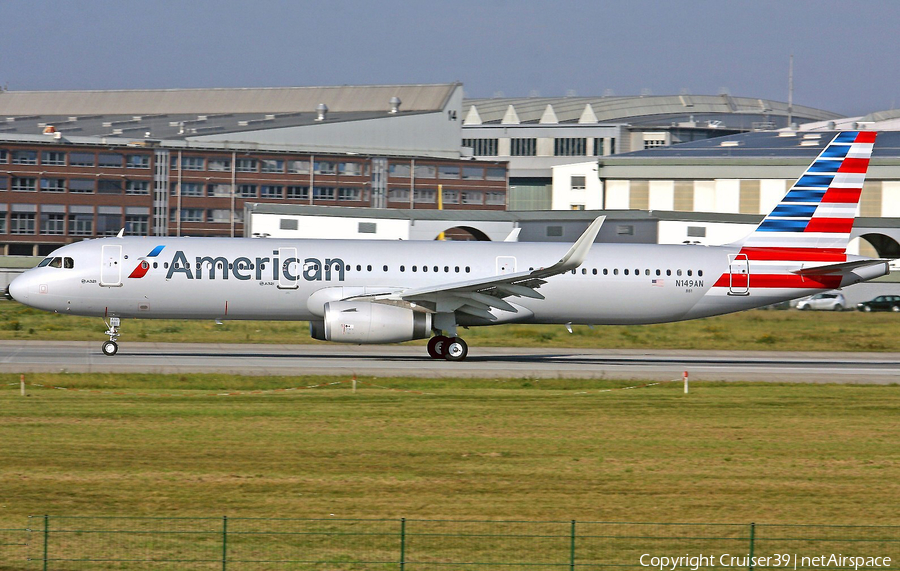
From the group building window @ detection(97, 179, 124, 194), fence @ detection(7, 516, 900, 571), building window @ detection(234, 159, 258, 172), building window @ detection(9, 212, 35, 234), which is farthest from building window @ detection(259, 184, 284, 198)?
fence @ detection(7, 516, 900, 571)

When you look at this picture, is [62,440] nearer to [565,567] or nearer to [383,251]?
[565,567]

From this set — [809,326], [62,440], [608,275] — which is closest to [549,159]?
[809,326]

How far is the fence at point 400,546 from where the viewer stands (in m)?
11.3

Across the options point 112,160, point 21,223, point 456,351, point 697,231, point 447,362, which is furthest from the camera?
point 112,160

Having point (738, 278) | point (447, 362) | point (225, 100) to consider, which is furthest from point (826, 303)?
point (225, 100)

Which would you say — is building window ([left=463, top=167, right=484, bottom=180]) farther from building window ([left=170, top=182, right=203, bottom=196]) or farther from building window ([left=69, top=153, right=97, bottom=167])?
building window ([left=69, top=153, right=97, bottom=167])

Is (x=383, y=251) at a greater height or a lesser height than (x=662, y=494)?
greater

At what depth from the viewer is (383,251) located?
3316 cm

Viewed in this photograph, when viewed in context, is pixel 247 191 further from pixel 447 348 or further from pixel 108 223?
pixel 447 348

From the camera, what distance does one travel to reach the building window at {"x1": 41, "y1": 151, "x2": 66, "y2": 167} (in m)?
100

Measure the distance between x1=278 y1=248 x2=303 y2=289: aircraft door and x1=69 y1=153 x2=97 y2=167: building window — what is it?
76072 mm

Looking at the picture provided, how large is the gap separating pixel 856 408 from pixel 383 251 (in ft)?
49.7

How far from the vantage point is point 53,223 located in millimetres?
100250

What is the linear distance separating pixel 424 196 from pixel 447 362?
79.4 meters
